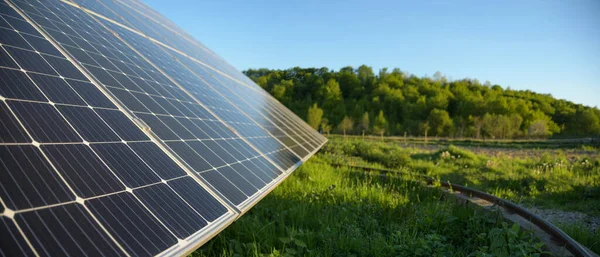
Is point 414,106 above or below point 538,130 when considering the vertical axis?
above

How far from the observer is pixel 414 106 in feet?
306

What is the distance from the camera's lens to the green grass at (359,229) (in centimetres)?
450

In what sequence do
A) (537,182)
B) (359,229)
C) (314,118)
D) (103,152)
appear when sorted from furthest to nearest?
1. (314,118)
2. (537,182)
3. (359,229)
4. (103,152)

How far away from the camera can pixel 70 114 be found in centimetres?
357

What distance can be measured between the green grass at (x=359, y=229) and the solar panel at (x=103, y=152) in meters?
0.73

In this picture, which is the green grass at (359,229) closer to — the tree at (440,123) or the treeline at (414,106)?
the treeline at (414,106)

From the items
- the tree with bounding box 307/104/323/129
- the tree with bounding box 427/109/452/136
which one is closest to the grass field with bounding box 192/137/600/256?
the tree with bounding box 307/104/323/129

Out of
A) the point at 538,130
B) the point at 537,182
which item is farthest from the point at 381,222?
the point at 538,130

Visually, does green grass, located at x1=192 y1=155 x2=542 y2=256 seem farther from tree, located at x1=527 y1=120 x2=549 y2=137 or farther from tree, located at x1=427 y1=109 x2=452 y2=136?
tree, located at x1=427 y1=109 x2=452 y2=136

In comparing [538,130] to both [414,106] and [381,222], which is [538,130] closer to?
[414,106]

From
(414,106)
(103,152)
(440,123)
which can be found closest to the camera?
(103,152)

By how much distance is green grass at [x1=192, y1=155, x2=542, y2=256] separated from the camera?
4496mm

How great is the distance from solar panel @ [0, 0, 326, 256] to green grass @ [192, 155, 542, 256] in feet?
2.39

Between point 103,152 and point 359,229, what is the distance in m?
3.66
